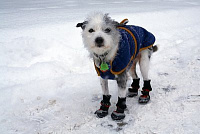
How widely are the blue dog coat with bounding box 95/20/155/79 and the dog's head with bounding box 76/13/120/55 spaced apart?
20 cm

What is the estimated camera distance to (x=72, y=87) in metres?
5.16

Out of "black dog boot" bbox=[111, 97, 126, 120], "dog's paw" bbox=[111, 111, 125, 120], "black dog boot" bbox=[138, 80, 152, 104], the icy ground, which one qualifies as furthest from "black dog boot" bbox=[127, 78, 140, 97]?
"dog's paw" bbox=[111, 111, 125, 120]

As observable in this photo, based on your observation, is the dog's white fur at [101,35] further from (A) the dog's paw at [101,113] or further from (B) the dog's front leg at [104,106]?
(A) the dog's paw at [101,113]

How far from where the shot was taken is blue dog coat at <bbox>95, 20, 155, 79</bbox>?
3.62 metres

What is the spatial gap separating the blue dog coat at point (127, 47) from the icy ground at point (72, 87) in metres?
1.00

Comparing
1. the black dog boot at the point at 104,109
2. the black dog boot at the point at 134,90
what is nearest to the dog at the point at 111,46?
the black dog boot at the point at 104,109

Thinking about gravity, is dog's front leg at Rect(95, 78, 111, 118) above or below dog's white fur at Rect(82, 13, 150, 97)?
below

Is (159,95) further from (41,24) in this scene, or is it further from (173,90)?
(41,24)

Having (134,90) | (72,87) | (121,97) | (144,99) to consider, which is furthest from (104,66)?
(72,87)

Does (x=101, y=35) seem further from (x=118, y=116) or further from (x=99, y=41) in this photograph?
(x=118, y=116)

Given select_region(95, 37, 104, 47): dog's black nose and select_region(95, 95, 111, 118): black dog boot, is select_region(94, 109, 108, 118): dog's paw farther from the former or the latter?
select_region(95, 37, 104, 47): dog's black nose

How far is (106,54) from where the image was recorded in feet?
11.7

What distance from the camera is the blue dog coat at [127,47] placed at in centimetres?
362

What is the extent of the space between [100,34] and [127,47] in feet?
2.24
